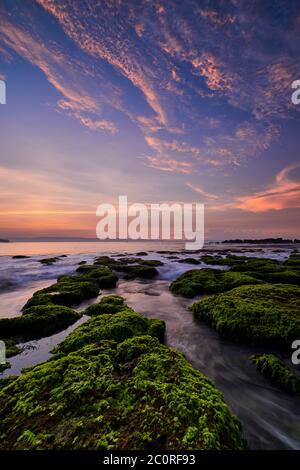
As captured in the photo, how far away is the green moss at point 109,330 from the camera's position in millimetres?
5340

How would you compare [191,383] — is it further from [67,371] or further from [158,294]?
[158,294]

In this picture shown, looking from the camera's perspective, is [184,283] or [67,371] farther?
[184,283]

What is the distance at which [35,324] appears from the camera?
708 cm

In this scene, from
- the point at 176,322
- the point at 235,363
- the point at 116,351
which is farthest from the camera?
the point at 176,322

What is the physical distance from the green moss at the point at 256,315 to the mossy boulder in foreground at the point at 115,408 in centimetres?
308

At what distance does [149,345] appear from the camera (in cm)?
475

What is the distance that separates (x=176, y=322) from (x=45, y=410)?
5.72m

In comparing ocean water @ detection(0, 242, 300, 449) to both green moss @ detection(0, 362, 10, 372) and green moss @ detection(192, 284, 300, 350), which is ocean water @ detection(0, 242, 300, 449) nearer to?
green moss @ detection(0, 362, 10, 372)

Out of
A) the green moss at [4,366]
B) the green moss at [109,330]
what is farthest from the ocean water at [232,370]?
the green moss at [109,330]

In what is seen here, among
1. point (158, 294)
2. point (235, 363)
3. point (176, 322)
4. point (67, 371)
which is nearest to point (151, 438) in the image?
point (67, 371)

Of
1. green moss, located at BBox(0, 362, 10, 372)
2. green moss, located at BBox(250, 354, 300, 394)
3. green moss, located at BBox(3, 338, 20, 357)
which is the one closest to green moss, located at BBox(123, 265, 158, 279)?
green moss, located at BBox(3, 338, 20, 357)

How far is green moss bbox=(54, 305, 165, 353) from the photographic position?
210 inches

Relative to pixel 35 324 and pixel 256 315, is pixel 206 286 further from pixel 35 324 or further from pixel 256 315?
pixel 35 324
